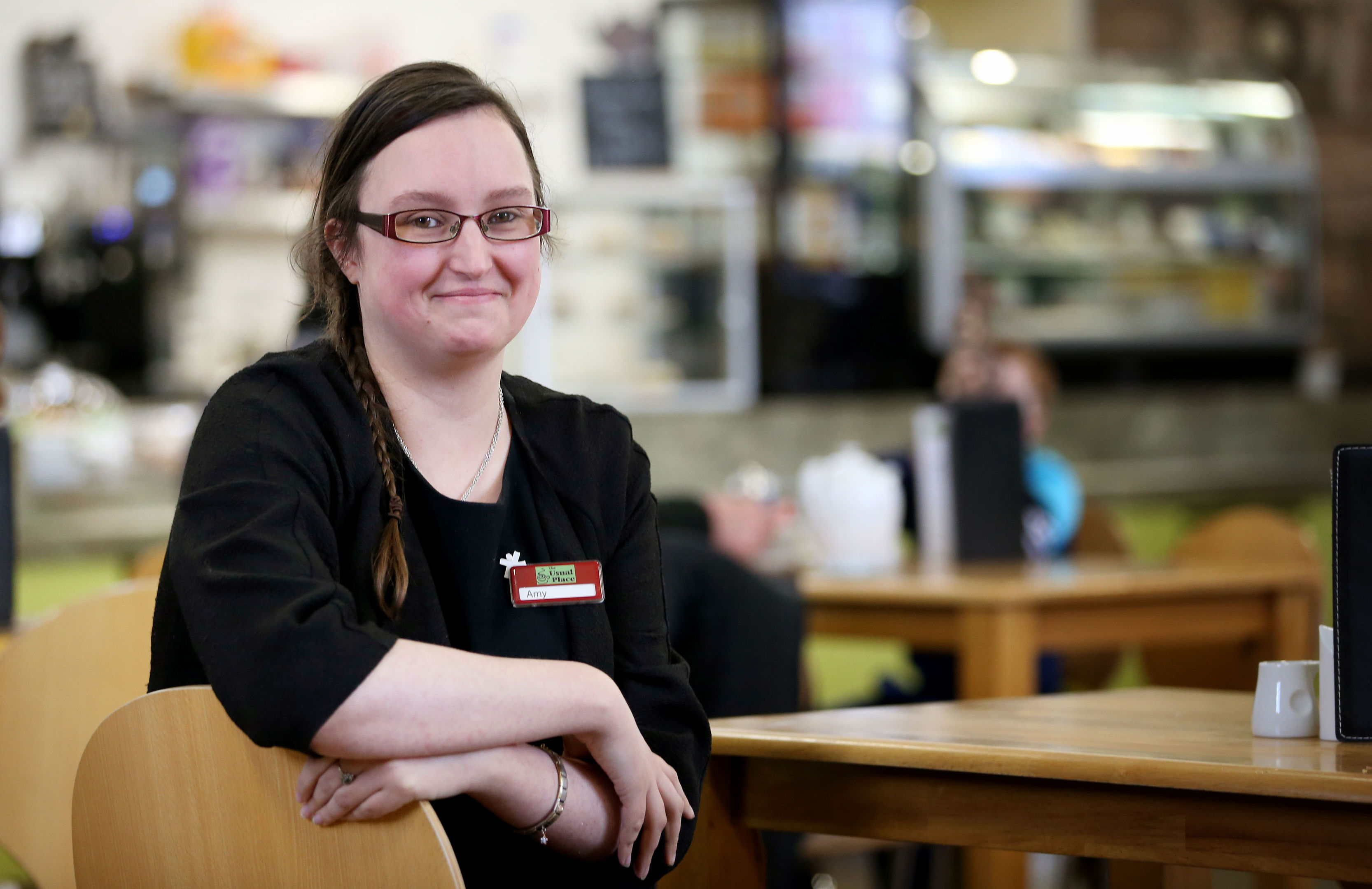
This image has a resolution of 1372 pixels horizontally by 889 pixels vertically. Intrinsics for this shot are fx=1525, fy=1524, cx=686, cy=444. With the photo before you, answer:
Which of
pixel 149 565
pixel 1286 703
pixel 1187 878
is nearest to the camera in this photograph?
pixel 1286 703

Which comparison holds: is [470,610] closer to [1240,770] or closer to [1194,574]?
[1240,770]

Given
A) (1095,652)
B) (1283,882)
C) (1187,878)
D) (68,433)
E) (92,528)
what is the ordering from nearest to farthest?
(1187,878)
(1283,882)
(92,528)
(68,433)
(1095,652)

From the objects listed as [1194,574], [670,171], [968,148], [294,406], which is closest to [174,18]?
[670,171]

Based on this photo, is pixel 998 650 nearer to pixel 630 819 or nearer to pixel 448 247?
pixel 630 819

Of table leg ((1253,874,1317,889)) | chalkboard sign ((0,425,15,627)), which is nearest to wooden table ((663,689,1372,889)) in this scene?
table leg ((1253,874,1317,889))

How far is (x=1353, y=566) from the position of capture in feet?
4.45

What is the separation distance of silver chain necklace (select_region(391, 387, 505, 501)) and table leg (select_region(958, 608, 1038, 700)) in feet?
4.98

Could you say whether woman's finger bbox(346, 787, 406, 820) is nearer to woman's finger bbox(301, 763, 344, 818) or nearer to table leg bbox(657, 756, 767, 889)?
woman's finger bbox(301, 763, 344, 818)

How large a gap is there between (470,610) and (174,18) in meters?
4.64

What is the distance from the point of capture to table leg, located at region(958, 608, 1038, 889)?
8.85 ft

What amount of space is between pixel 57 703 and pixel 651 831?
735 mm

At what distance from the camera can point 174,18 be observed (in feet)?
17.5

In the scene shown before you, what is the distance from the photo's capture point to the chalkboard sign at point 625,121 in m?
5.61

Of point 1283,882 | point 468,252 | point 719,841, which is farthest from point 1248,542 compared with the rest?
point 468,252
